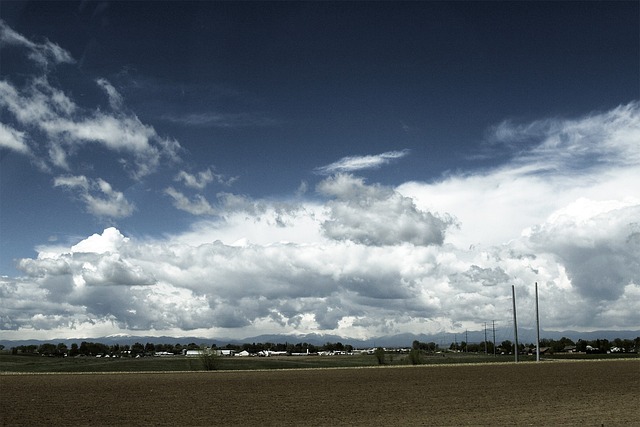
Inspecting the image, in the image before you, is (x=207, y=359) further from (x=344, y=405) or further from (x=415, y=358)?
(x=344, y=405)

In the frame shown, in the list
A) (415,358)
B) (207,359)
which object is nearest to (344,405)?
(207,359)

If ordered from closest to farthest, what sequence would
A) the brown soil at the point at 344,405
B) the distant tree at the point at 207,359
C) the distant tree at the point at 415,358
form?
1. the brown soil at the point at 344,405
2. the distant tree at the point at 207,359
3. the distant tree at the point at 415,358

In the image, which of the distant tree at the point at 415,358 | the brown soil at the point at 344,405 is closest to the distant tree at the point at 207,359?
the distant tree at the point at 415,358

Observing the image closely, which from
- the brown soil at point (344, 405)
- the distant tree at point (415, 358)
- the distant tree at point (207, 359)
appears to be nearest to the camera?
the brown soil at point (344, 405)

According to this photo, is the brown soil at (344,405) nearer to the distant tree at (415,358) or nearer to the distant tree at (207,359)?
the distant tree at (207,359)

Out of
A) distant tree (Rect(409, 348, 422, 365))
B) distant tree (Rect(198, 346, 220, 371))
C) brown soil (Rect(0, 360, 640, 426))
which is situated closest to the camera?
brown soil (Rect(0, 360, 640, 426))

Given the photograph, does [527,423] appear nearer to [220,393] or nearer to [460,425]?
[460,425]

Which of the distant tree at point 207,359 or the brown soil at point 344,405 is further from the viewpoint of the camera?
the distant tree at point 207,359

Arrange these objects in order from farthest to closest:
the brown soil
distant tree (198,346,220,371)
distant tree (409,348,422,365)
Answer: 1. distant tree (409,348,422,365)
2. distant tree (198,346,220,371)
3. the brown soil

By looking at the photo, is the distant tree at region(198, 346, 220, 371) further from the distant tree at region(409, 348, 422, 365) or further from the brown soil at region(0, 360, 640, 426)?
the brown soil at region(0, 360, 640, 426)

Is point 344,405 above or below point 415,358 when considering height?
above

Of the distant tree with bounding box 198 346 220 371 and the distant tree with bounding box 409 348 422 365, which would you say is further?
the distant tree with bounding box 409 348 422 365

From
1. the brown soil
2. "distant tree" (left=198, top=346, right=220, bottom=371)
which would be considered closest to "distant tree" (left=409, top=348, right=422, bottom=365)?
"distant tree" (left=198, top=346, right=220, bottom=371)

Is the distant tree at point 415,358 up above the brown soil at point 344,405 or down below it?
below
